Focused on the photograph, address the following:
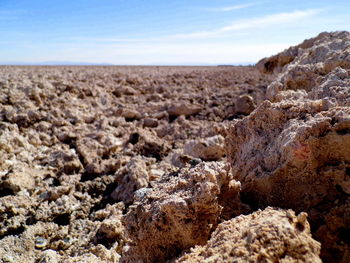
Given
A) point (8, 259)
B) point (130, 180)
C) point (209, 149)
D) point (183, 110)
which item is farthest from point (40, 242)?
point (183, 110)

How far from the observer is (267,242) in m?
1.25

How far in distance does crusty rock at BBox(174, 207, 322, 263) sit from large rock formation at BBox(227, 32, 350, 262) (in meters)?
0.27

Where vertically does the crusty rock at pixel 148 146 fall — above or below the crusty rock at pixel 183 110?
below

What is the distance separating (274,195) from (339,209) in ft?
0.99

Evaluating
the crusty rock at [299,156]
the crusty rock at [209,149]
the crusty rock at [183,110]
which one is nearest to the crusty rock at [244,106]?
the crusty rock at [183,110]

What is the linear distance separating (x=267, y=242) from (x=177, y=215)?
1.59 feet

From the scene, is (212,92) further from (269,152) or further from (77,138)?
(269,152)

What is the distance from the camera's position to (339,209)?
154 cm

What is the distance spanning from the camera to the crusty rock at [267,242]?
122 centimetres

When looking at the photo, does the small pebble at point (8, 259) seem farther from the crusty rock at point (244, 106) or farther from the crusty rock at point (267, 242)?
the crusty rock at point (244, 106)

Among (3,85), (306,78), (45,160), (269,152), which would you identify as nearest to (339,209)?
(269,152)

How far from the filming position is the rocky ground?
1.53 m

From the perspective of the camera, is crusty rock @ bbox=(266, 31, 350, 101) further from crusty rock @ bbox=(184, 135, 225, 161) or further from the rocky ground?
crusty rock @ bbox=(184, 135, 225, 161)

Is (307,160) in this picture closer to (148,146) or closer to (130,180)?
(130,180)
